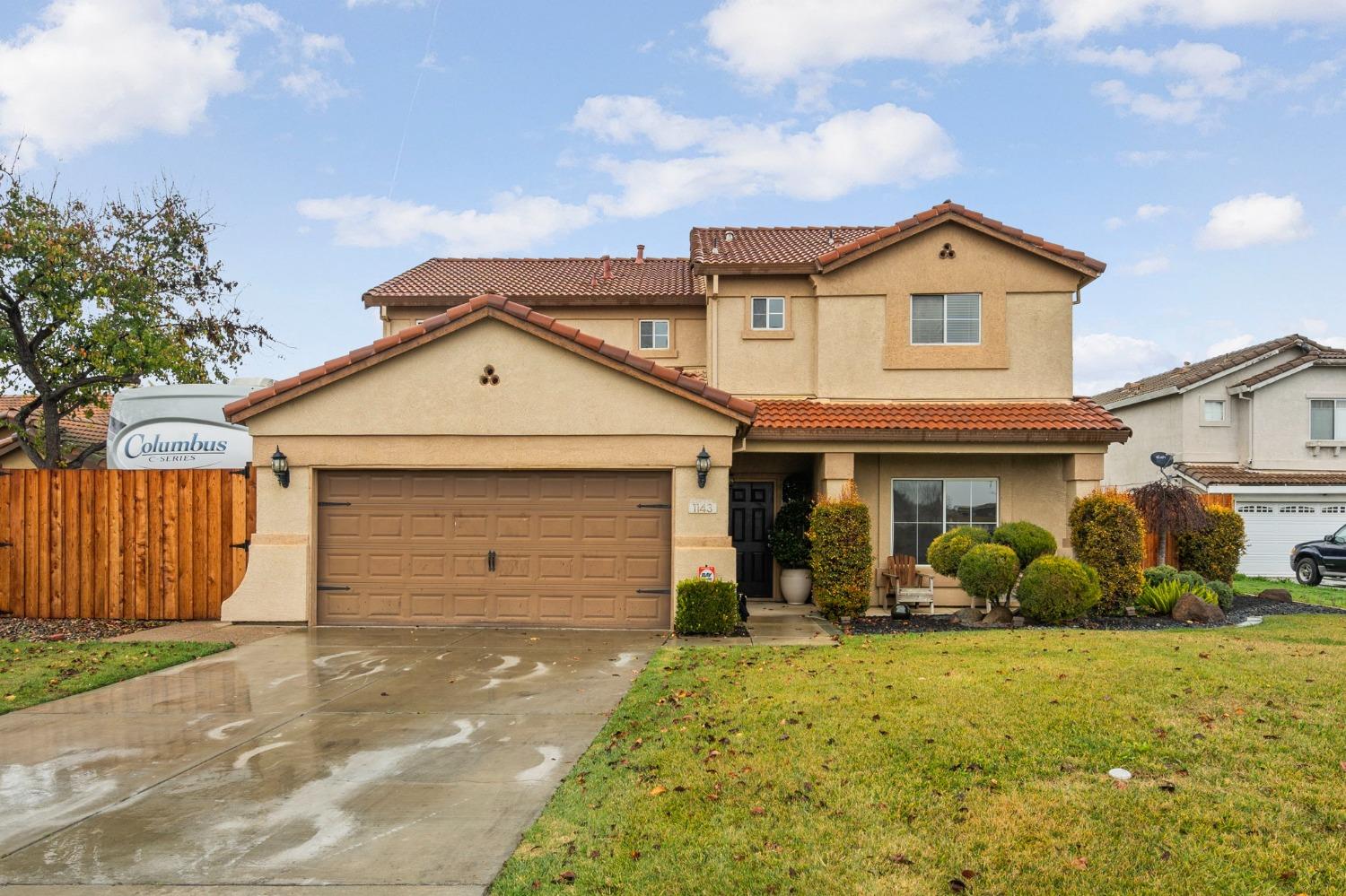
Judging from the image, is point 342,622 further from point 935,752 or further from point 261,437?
point 935,752

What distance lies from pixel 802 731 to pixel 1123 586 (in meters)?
9.11

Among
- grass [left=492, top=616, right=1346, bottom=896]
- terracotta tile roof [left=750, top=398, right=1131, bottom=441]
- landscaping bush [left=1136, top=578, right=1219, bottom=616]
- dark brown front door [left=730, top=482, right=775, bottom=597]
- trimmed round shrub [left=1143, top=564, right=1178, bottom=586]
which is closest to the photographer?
grass [left=492, top=616, right=1346, bottom=896]

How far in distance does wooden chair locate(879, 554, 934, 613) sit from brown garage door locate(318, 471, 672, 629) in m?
4.17

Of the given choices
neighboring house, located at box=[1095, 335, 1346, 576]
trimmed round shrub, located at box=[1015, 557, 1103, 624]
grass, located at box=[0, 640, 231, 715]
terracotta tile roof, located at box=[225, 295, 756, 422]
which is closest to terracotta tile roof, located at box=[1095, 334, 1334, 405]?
neighboring house, located at box=[1095, 335, 1346, 576]

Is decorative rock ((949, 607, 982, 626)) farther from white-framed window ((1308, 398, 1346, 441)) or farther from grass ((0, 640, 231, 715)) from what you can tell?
white-framed window ((1308, 398, 1346, 441))

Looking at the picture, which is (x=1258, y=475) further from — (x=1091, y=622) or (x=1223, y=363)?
(x=1091, y=622)

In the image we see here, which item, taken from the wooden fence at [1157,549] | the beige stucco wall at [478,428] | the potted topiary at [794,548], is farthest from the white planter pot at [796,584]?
the wooden fence at [1157,549]

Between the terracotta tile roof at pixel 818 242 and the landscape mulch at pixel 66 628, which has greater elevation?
the terracotta tile roof at pixel 818 242

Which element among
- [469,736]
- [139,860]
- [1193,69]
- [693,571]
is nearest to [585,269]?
[693,571]

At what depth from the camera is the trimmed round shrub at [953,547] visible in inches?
527

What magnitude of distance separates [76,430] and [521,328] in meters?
19.4

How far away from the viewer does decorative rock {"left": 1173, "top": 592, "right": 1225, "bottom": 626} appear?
43.3ft

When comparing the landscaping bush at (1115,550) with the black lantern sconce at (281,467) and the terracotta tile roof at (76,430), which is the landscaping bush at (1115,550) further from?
the terracotta tile roof at (76,430)

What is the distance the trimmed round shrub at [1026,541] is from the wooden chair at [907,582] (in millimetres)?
1474
